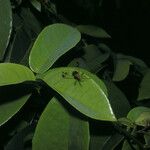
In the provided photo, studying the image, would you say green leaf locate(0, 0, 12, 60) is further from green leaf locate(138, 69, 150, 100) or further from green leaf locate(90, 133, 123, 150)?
green leaf locate(138, 69, 150, 100)

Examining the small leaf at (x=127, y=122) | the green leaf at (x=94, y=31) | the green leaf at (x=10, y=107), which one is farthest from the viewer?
the green leaf at (x=94, y=31)

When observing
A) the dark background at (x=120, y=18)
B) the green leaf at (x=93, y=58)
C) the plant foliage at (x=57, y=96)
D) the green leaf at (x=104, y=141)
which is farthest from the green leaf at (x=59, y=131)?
the dark background at (x=120, y=18)

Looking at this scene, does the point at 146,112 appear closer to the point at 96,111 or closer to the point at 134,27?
the point at 96,111

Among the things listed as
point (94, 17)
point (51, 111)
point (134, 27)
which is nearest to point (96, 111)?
point (51, 111)

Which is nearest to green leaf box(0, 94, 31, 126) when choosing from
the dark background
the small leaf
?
the small leaf

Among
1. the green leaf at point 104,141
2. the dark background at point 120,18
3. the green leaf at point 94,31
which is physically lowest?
the dark background at point 120,18

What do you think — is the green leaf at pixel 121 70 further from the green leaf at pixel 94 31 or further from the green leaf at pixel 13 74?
the green leaf at pixel 13 74

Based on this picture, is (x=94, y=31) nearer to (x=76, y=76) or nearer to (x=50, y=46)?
(x=50, y=46)
